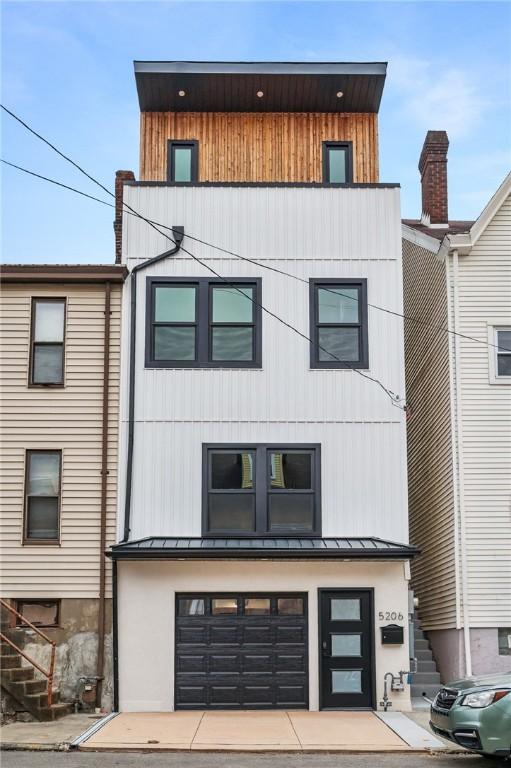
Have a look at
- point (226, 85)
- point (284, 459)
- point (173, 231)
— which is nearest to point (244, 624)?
point (284, 459)

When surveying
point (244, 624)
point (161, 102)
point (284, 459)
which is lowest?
point (244, 624)

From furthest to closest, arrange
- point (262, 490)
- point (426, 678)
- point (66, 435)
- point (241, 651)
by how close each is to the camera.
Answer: point (426, 678) < point (66, 435) < point (262, 490) < point (241, 651)

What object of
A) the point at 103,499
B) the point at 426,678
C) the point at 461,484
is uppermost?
the point at 461,484

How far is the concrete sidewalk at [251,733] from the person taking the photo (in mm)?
14383

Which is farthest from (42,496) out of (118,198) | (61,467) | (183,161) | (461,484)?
(461,484)

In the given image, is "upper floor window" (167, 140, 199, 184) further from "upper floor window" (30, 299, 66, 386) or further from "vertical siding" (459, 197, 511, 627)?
"vertical siding" (459, 197, 511, 627)

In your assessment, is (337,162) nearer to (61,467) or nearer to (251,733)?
(61,467)

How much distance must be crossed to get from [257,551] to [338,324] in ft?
15.5

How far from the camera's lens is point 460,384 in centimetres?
1950

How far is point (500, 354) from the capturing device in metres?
19.7

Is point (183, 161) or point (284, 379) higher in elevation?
point (183, 161)

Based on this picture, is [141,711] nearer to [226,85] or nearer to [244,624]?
[244,624]

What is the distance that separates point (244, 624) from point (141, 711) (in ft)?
7.63

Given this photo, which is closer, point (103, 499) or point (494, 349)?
point (103, 499)
